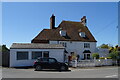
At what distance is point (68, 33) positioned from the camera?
40.9m

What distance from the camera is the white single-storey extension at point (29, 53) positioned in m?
25.1

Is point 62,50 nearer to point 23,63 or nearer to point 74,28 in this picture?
point 23,63

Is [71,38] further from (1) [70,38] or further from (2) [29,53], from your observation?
(2) [29,53]

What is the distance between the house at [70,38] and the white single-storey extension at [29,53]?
9.88 meters

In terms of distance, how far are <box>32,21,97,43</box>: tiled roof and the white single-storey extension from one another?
32.9 ft

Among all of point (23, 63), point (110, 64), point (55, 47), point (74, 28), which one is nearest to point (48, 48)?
point (55, 47)

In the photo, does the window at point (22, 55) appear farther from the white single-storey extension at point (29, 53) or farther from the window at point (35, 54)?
the window at point (35, 54)

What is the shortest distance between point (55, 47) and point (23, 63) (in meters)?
5.25

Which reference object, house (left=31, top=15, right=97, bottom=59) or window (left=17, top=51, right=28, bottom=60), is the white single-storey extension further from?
house (left=31, top=15, right=97, bottom=59)

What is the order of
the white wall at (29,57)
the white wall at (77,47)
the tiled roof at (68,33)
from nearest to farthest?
the white wall at (29,57) < the tiled roof at (68,33) < the white wall at (77,47)

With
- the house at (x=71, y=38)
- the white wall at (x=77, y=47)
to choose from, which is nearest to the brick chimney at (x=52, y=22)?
the house at (x=71, y=38)

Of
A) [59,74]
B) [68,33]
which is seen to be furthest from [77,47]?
[59,74]

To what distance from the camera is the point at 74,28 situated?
4316 centimetres

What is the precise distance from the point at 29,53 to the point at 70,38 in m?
15.3
